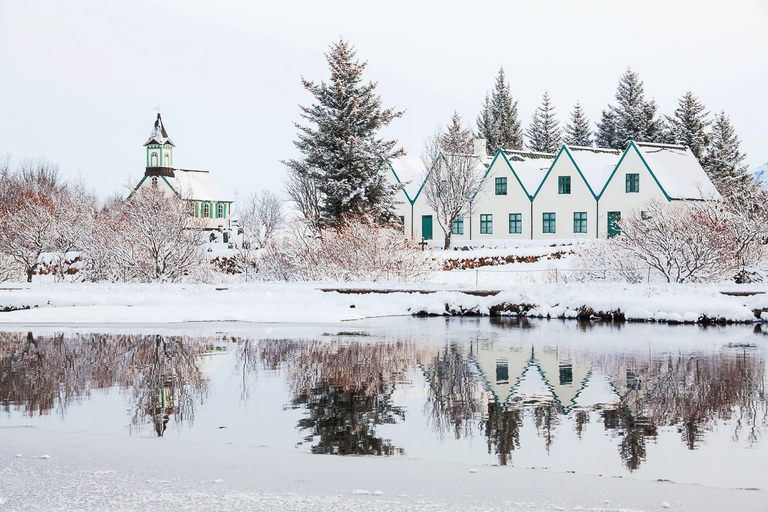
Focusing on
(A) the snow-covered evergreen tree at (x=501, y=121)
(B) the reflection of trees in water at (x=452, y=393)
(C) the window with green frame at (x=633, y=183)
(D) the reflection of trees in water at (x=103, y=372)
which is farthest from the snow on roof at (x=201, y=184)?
(B) the reflection of trees in water at (x=452, y=393)

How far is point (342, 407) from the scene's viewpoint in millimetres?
10508

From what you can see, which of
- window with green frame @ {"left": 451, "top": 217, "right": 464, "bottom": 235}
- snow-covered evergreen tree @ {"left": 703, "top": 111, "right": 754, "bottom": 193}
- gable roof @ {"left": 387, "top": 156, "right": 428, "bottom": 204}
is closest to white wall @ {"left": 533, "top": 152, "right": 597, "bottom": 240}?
window with green frame @ {"left": 451, "top": 217, "right": 464, "bottom": 235}

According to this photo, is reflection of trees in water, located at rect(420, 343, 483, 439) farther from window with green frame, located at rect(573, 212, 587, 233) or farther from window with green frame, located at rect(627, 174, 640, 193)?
window with green frame, located at rect(573, 212, 587, 233)

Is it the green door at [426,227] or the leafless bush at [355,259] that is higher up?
the green door at [426,227]

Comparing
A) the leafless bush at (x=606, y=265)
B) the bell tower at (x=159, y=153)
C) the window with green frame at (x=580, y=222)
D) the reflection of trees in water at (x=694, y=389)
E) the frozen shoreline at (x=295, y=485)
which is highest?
the bell tower at (x=159, y=153)

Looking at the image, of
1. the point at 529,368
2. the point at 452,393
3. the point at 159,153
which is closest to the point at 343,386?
the point at 452,393

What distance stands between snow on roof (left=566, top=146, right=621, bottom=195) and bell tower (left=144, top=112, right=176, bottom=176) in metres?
52.7

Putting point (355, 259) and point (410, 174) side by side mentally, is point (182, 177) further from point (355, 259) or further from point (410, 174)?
point (355, 259)

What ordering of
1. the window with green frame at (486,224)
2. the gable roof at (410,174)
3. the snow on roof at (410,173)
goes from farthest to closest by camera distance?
the snow on roof at (410,173) → the gable roof at (410,174) → the window with green frame at (486,224)

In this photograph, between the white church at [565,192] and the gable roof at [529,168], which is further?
the gable roof at [529,168]

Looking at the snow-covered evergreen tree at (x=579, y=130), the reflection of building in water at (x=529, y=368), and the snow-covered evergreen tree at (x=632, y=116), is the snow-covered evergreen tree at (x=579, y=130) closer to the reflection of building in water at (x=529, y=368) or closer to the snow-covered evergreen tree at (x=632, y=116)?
the snow-covered evergreen tree at (x=632, y=116)

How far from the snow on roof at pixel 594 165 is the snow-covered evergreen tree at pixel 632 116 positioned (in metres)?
17.0

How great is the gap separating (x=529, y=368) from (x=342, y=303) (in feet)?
36.8

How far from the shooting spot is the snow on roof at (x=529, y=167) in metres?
53.9
